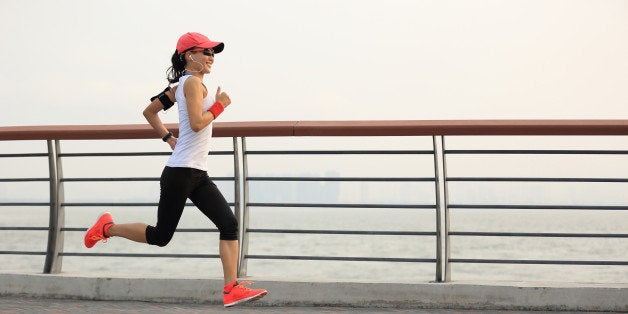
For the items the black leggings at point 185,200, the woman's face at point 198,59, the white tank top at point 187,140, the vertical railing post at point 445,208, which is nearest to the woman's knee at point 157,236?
the black leggings at point 185,200

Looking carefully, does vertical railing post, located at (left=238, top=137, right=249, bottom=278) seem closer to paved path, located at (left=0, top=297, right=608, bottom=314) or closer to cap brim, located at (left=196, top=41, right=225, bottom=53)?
paved path, located at (left=0, top=297, right=608, bottom=314)

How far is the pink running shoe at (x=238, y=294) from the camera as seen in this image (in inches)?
231

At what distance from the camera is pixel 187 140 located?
18.6ft

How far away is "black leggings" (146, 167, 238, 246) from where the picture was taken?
5.70m

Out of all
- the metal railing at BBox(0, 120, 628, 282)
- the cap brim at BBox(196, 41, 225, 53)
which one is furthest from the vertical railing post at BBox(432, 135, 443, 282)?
the cap brim at BBox(196, 41, 225, 53)

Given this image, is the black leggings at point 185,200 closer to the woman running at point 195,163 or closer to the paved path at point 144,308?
the woman running at point 195,163

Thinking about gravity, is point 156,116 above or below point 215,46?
below

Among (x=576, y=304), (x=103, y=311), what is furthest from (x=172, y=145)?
(x=576, y=304)

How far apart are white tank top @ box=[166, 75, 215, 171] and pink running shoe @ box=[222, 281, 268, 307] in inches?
31.1

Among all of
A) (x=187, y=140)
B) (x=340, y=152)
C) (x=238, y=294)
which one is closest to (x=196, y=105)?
(x=187, y=140)

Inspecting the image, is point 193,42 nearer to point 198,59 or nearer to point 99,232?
point 198,59

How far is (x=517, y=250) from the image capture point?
78.7 m

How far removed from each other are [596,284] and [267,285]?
237 centimetres

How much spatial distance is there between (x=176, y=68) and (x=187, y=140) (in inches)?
19.1
